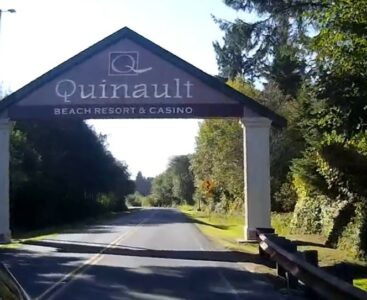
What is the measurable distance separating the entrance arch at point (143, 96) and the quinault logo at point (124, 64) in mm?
19

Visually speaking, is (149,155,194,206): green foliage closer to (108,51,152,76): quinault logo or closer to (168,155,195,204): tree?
(168,155,195,204): tree

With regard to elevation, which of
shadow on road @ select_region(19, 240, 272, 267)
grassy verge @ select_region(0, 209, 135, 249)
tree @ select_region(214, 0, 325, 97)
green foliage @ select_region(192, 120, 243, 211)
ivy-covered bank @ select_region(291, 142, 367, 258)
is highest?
tree @ select_region(214, 0, 325, 97)

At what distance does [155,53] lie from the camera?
2670cm

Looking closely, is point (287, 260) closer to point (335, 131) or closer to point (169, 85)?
point (335, 131)

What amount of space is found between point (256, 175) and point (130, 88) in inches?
234

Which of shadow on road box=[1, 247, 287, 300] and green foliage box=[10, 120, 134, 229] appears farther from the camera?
green foliage box=[10, 120, 134, 229]

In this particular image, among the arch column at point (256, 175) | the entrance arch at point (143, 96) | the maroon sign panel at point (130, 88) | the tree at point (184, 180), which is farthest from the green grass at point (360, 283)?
the tree at point (184, 180)

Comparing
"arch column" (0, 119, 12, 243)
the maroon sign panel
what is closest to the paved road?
"arch column" (0, 119, 12, 243)

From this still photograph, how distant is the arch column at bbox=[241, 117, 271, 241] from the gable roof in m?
0.55

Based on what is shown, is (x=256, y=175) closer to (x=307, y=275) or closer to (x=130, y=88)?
(x=130, y=88)

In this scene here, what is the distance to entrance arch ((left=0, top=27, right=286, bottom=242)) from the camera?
26.4 m

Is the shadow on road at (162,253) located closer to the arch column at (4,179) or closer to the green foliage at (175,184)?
the arch column at (4,179)

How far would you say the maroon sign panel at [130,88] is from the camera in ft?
87.2

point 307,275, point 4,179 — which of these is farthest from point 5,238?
point 307,275
